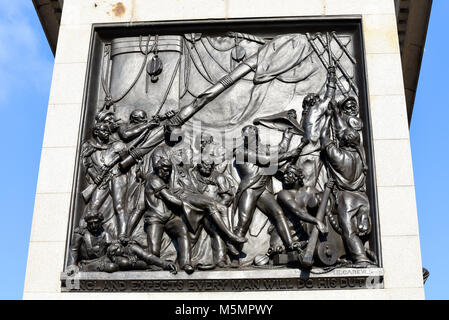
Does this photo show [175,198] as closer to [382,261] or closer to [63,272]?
[63,272]

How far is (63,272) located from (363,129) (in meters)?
5.63

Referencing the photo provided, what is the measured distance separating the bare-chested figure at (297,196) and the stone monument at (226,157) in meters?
0.03

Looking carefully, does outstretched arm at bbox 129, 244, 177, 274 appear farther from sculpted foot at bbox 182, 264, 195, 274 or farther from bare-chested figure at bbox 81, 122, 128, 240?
bare-chested figure at bbox 81, 122, 128, 240

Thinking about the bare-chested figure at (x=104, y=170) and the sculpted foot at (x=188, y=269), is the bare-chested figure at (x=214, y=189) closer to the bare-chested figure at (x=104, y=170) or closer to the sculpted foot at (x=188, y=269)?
the sculpted foot at (x=188, y=269)

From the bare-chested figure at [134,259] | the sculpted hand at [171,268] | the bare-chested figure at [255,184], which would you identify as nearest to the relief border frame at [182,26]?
the bare-chested figure at [134,259]

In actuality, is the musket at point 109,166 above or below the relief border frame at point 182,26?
below

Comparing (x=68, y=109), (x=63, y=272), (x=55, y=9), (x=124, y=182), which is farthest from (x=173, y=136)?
(x=55, y=9)

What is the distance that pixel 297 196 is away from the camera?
1020cm

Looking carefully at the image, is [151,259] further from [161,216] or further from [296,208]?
[296,208]

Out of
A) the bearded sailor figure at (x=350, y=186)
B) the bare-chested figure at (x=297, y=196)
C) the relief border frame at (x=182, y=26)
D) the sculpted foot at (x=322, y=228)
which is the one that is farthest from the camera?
the relief border frame at (x=182, y=26)

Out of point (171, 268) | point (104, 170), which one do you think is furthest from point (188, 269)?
point (104, 170)

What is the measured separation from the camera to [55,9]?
1664 centimetres

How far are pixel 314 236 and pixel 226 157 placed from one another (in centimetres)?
221

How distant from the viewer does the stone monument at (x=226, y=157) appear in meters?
9.76
